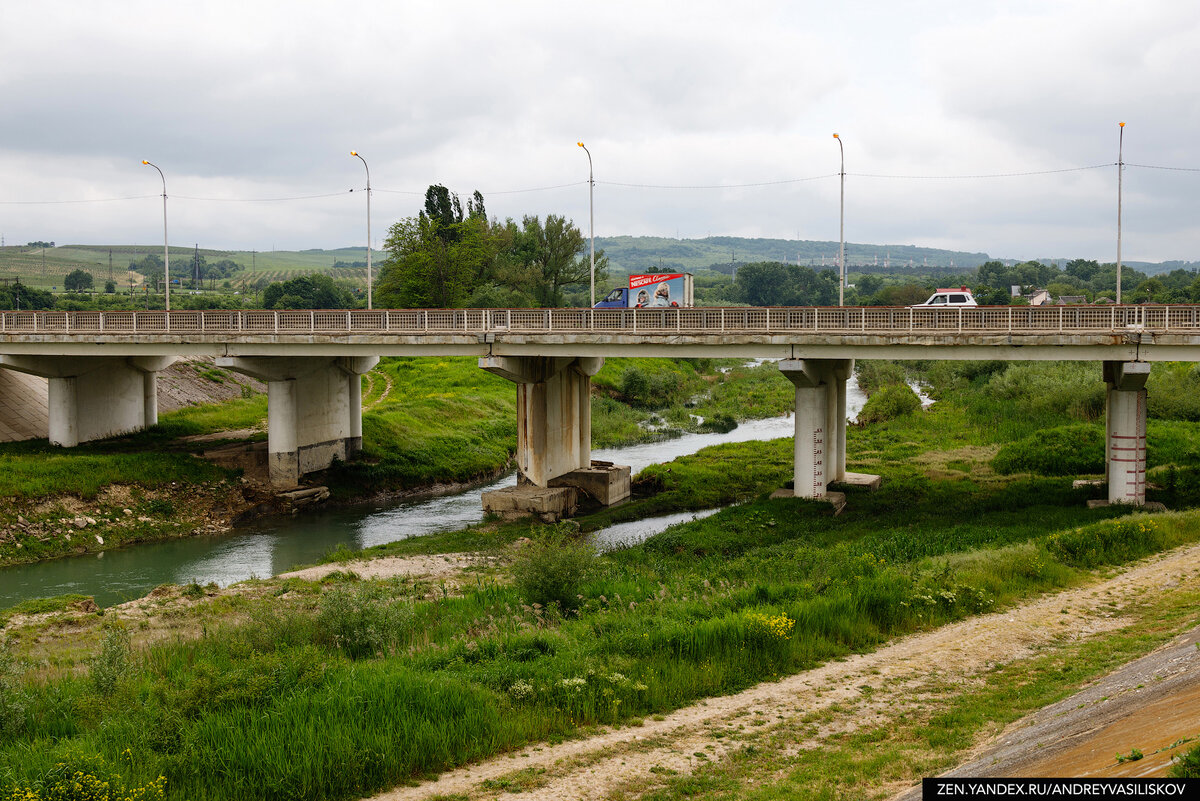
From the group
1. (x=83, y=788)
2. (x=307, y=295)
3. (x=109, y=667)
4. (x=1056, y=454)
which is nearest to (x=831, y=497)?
(x=1056, y=454)

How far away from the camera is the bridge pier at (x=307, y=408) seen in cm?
4872

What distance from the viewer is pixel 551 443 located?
45.8m

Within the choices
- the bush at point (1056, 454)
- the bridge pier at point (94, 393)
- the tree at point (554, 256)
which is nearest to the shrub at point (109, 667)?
the bridge pier at point (94, 393)

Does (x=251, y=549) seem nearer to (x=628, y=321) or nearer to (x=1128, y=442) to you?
(x=628, y=321)

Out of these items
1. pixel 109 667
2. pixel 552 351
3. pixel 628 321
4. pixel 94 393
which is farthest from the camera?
pixel 94 393

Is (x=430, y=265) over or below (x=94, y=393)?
over

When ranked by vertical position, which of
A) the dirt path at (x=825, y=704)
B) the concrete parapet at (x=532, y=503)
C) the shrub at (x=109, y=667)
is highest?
the shrub at (x=109, y=667)

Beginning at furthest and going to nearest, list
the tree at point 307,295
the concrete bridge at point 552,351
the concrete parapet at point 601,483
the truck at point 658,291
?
the tree at point 307,295, the truck at point 658,291, the concrete parapet at point 601,483, the concrete bridge at point 552,351

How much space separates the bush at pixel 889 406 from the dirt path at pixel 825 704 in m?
42.3

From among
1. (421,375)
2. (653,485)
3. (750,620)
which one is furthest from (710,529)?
(421,375)

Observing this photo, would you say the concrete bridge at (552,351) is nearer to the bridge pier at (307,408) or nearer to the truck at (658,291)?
the bridge pier at (307,408)

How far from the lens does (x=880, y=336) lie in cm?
3550

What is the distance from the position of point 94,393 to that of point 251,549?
1985 cm

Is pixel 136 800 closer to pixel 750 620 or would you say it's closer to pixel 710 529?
pixel 750 620
